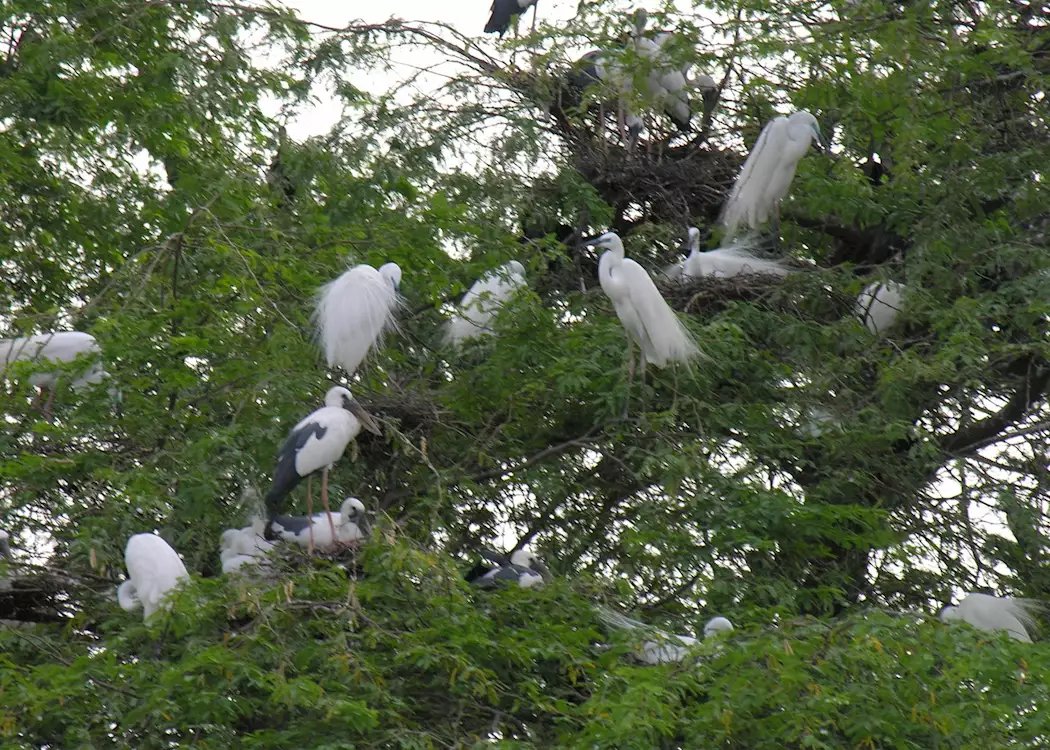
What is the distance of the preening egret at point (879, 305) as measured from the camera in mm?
5238

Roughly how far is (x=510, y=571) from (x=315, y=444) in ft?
2.08

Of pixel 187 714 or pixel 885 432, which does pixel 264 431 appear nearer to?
pixel 187 714

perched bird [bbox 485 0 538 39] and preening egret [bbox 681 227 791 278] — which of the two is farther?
perched bird [bbox 485 0 538 39]

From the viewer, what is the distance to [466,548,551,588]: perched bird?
437 centimetres

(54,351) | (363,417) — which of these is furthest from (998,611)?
(54,351)

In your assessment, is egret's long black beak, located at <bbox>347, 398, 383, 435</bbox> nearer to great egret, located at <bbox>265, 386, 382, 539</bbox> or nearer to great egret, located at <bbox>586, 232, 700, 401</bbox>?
great egret, located at <bbox>265, 386, 382, 539</bbox>

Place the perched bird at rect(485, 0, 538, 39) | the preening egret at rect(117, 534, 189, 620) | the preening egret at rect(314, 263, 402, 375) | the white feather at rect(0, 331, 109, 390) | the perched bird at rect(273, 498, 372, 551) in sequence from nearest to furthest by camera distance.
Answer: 1. the preening egret at rect(117, 534, 189, 620)
2. the perched bird at rect(273, 498, 372, 551)
3. the preening egret at rect(314, 263, 402, 375)
4. the white feather at rect(0, 331, 109, 390)
5. the perched bird at rect(485, 0, 538, 39)

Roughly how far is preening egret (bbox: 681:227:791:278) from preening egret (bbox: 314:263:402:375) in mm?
1180

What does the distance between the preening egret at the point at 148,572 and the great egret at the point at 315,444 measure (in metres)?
0.37

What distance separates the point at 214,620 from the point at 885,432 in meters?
1.95

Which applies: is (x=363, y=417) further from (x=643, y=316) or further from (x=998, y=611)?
(x=998, y=611)

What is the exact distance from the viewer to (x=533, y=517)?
5.08 meters

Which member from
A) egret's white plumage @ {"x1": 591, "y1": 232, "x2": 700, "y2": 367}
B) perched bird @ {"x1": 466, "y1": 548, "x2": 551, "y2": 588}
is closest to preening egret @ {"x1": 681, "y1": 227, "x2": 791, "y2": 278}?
egret's white plumage @ {"x1": 591, "y1": 232, "x2": 700, "y2": 367}

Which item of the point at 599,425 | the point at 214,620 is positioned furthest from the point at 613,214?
the point at 214,620
